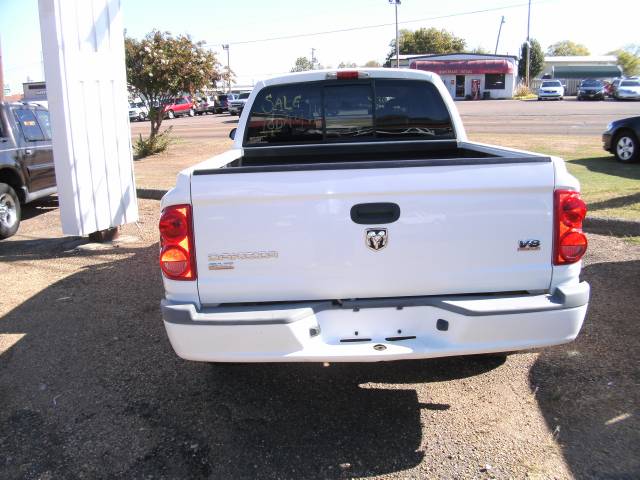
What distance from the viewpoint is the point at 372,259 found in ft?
9.98

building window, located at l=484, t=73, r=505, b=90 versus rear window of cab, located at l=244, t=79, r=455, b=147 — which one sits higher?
building window, located at l=484, t=73, r=505, b=90

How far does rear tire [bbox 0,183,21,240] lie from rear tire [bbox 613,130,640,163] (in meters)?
11.6

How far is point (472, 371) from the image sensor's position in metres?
4.15

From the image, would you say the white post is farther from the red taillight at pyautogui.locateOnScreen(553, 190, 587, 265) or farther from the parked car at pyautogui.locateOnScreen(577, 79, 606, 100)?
the parked car at pyautogui.locateOnScreen(577, 79, 606, 100)

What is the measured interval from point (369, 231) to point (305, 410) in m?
1.35

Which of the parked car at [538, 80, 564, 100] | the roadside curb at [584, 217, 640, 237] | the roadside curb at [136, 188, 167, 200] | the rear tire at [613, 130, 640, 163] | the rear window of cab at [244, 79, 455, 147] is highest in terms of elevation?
the parked car at [538, 80, 564, 100]

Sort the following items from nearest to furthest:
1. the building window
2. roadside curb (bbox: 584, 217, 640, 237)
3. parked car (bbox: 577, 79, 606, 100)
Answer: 1. roadside curb (bbox: 584, 217, 640, 237)
2. parked car (bbox: 577, 79, 606, 100)
3. the building window

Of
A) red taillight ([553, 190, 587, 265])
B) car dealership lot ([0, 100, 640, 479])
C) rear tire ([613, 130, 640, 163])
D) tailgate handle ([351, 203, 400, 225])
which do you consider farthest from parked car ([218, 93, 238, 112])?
red taillight ([553, 190, 587, 265])

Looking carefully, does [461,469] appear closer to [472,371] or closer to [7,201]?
[472,371]

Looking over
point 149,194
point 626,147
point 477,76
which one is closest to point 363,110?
point 149,194

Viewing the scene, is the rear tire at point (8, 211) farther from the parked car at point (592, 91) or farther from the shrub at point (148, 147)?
the parked car at point (592, 91)

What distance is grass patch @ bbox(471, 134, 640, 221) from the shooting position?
8.19 m

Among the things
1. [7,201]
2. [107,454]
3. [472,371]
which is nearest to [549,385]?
[472,371]

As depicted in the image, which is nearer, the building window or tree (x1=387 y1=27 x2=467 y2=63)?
the building window
